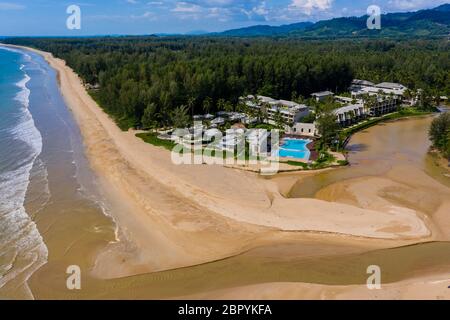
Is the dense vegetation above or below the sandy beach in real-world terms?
above

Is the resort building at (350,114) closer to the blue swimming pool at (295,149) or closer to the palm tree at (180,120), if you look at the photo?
the blue swimming pool at (295,149)

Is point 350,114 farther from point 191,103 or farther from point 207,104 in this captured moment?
point 191,103

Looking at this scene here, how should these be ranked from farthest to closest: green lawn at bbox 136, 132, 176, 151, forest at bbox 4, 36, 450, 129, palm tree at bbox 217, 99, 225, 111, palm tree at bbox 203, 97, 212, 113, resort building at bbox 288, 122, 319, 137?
palm tree at bbox 217, 99, 225, 111
palm tree at bbox 203, 97, 212, 113
forest at bbox 4, 36, 450, 129
resort building at bbox 288, 122, 319, 137
green lawn at bbox 136, 132, 176, 151

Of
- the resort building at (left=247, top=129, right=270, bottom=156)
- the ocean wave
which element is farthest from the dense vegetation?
the ocean wave

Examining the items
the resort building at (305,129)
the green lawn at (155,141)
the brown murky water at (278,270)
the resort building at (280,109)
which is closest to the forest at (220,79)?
the green lawn at (155,141)

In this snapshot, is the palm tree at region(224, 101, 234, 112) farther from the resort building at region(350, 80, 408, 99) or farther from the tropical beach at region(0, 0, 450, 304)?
the resort building at region(350, 80, 408, 99)

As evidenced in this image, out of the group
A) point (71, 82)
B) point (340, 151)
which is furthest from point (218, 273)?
point (71, 82)
